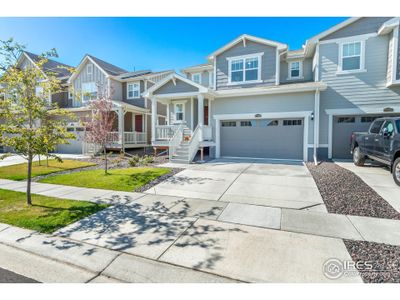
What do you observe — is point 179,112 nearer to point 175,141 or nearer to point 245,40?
point 175,141

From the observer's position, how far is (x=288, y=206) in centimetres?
523

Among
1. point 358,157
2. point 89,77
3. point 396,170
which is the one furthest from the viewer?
point 89,77

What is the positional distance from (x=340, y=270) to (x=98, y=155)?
15.9m

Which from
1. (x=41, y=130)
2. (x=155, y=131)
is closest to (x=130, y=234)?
(x=41, y=130)

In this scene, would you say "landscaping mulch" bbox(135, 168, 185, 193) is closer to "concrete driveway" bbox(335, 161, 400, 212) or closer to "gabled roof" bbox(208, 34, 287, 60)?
"concrete driveway" bbox(335, 161, 400, 212)

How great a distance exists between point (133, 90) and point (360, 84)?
17.1 meters

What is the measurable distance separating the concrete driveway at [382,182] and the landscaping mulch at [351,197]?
16 cm

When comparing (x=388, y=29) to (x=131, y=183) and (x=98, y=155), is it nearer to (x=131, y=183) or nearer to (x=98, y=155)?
(x=131, y=183)

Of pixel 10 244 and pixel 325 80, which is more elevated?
pixel 325 80

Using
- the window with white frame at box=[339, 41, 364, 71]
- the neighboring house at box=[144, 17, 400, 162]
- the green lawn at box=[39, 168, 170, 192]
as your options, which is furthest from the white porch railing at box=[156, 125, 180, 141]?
the window with white frame at box=[339, 41, 364, 71]

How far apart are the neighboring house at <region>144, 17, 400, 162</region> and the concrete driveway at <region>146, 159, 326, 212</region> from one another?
306cm

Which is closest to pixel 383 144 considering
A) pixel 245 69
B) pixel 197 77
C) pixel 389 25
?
pixel 389 25

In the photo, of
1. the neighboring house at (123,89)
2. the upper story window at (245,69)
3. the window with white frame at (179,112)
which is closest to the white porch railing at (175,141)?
the window with white frame at (179,112)

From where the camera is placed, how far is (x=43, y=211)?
16.8 feet
